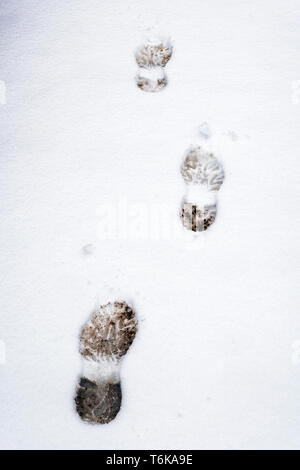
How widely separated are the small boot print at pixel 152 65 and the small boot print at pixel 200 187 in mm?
197

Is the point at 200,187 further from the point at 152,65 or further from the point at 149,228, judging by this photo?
the point at 152,65

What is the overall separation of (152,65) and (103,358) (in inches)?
29.9

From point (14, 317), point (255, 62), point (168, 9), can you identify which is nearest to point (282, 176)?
point (255, 62)

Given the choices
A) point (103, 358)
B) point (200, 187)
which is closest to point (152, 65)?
point (200, 187)

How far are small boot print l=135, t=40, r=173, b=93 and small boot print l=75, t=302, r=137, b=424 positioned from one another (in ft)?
1.88

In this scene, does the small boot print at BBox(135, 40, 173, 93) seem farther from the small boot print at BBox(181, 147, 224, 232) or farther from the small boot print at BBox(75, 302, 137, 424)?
the small boot print at BBox(75, 302, 137, 424)

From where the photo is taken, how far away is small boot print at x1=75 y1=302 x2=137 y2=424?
0.94 metres

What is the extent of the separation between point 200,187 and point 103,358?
1.64ft

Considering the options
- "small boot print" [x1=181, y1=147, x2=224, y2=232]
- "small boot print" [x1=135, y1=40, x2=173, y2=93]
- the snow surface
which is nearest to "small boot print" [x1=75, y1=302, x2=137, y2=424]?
the snow surface

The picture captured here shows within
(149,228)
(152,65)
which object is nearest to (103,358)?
(149,228)

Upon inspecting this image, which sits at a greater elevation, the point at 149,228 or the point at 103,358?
the point at 149,228

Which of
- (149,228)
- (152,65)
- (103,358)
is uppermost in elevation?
(152,65)

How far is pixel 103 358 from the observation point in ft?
3.10

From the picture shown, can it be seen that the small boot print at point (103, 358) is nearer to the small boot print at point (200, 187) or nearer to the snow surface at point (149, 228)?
the snow surface at point (149, 228)
